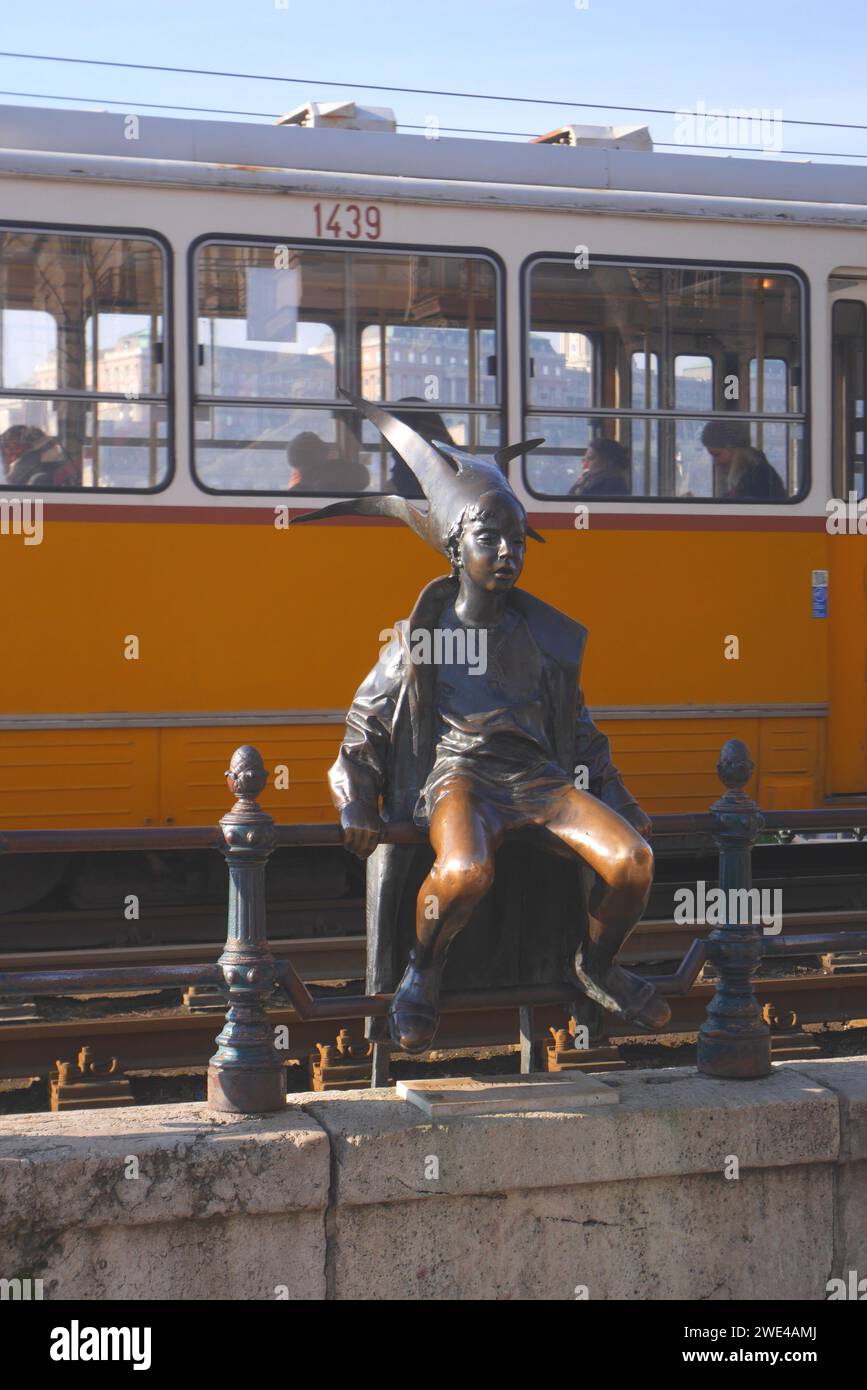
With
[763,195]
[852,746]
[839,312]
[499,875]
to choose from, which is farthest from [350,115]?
[499,875]

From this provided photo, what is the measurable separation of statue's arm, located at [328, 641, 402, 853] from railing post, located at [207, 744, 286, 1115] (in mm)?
230

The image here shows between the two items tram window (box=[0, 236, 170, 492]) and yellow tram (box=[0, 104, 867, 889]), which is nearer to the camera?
tram window (box=[0, 236, 170, 492])

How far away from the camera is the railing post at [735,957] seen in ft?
13.7

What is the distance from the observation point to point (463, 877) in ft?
12.1

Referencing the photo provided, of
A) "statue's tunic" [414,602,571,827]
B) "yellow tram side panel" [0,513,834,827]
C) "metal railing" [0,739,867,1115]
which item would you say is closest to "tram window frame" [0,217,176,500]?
"yellow tram side panel" [0,513,834,827]

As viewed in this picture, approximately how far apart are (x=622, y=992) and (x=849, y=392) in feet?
16.9

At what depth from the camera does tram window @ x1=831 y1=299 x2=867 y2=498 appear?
824 cm

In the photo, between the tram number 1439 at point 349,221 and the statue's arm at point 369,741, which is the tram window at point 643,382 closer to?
the tram number 1439 at point 349,221

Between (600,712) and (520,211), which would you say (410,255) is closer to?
(520,211)

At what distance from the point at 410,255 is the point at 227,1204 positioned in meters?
5.17

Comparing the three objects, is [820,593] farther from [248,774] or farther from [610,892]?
[248,774]

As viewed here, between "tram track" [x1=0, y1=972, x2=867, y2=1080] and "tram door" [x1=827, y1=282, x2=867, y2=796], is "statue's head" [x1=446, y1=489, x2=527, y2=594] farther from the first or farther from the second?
"tram door" [x1=827, y1=282, x2=867, y2=796]

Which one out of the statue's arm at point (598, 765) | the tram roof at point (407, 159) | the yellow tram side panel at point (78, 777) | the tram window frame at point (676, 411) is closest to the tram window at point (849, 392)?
the tram window frame at point (676, 411)

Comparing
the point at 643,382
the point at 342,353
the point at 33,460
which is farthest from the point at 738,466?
the point at 33,460
